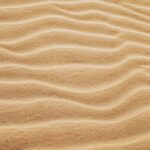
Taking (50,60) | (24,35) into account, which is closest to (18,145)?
(50,60)

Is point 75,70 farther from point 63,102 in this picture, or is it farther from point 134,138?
point 134,138

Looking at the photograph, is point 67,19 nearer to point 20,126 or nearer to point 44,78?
point 44,78

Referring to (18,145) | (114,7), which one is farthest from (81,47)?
(18,145)

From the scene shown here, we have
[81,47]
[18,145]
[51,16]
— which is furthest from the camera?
[51,16]

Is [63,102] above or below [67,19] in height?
below

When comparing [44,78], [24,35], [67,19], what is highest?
[67,19]

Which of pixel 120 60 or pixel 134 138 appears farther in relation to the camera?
pixel 120 60

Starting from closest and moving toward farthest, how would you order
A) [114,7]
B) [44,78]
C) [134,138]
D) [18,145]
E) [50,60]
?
[18,145], [134,138], [44,78], [50,60], [114,7]
